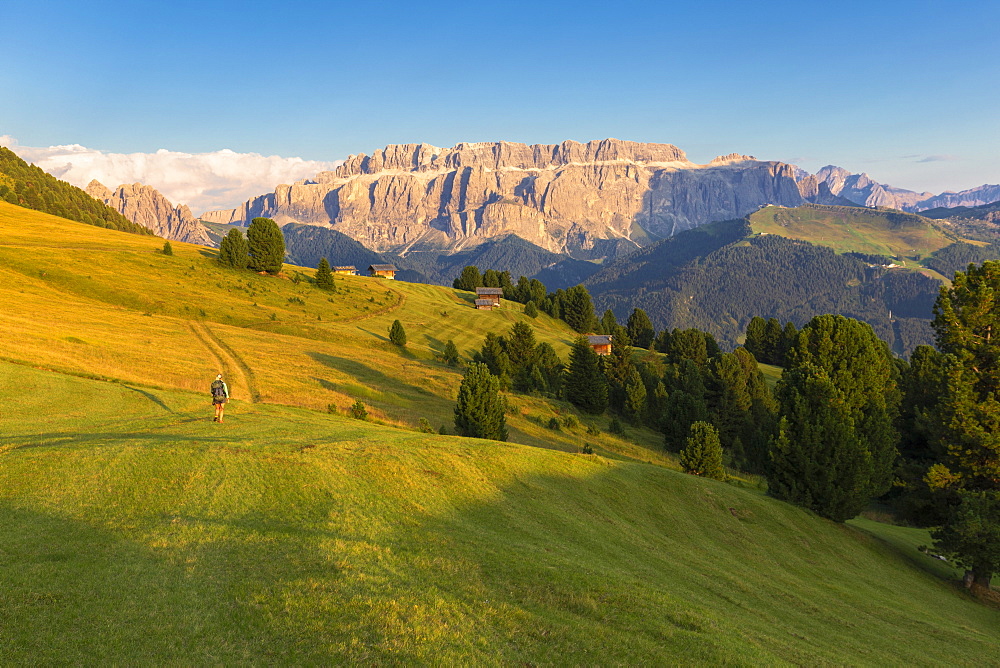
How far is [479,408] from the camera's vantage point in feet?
137

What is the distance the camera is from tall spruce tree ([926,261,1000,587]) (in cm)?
3384

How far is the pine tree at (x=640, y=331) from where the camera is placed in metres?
167

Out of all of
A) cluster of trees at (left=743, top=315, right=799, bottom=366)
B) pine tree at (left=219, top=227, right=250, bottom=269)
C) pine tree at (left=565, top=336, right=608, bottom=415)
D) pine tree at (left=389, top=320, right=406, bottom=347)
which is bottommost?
pine tree at (left=565, top=336, right=608, bottom=415)

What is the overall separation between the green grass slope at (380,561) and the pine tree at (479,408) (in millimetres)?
11651

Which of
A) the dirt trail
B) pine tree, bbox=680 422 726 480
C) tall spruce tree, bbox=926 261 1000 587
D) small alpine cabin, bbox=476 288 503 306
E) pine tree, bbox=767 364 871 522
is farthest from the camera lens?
small alpine cabin, bbox=476 288 503 306

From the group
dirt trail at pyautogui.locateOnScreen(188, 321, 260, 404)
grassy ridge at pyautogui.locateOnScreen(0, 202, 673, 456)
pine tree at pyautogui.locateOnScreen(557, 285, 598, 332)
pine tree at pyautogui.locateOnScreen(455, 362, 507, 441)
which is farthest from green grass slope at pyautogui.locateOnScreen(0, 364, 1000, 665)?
pine tree at pyautogui.locateOnScreen(557, 285, 598, 332)

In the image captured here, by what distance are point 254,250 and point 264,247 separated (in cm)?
215

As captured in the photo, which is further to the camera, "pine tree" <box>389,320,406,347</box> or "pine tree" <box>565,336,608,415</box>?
"pine tree" <box>389,320,406,347</box>

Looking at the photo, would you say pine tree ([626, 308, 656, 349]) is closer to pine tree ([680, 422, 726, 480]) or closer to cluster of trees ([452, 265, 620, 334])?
cluster of trees ([452, 265, 620, 334])

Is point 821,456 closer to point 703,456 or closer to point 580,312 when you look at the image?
point 703,456

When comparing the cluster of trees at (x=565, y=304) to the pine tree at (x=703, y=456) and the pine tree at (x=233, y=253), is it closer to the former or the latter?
the pine tree at (x=233, y=253)

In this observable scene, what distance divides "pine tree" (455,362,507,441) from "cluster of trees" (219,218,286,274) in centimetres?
8653

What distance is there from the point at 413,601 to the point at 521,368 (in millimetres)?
77963

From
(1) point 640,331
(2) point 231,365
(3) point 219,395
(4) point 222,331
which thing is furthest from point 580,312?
(3) point 219,395
